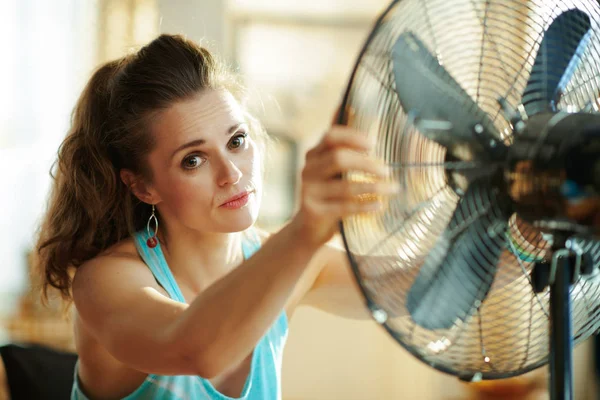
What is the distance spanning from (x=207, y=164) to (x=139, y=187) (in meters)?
0.23

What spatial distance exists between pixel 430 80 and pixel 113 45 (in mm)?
3682

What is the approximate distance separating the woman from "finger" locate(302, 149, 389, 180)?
305 mm

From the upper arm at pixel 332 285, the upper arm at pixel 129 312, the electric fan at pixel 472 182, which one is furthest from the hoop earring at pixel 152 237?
the electric fan at pixel 472 182

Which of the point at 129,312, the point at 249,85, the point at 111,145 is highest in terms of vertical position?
the point at 249,85

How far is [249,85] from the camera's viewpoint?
13.2ft

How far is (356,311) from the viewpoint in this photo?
1666 millimetres

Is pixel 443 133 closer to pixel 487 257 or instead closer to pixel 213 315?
pixel 487 257

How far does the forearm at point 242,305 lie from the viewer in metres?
0.86

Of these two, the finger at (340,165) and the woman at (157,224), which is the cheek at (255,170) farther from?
the finger at (340,165)

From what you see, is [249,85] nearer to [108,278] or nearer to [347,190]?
[108,278]

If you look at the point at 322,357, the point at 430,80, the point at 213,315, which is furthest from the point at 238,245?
the point at 322,357

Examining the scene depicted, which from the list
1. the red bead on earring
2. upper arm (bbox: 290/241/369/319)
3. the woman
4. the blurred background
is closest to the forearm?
the woman

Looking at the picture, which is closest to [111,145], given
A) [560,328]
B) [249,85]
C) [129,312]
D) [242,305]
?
[129,312]

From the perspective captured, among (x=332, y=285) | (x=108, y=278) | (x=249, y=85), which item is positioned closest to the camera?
(x=108, y=278)
